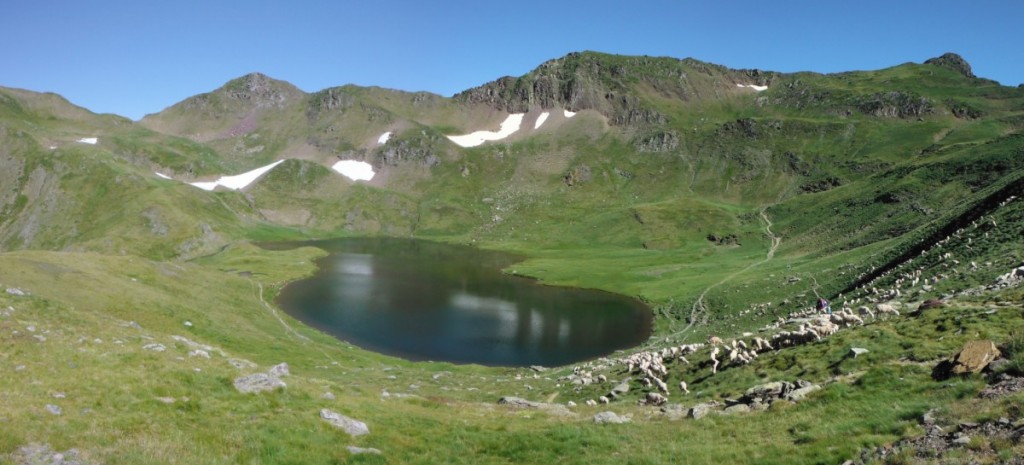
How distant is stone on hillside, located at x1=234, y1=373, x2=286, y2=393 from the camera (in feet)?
75.8

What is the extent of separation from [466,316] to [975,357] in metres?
85.9

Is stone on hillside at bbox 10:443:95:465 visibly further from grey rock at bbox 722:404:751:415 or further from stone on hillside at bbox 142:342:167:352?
grey rock at bbox 722:404:751:415

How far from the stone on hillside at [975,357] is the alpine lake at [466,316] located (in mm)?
56562

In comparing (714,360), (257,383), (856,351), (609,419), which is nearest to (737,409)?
(609,419)

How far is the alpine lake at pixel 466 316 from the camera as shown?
78.8 metres

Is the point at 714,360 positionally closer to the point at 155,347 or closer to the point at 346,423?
the point at 346,423

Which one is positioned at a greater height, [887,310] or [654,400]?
[887,310]

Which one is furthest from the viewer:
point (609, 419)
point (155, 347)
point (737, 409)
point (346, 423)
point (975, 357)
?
point (155, 347)

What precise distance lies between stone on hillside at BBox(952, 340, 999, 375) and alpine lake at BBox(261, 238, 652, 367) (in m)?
56.6

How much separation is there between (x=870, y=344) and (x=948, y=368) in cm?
674

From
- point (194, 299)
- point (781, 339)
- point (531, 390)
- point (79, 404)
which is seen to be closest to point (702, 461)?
point (781, 339)

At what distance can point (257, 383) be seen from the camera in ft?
77.5

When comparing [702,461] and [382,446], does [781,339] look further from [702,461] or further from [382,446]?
[382,446]

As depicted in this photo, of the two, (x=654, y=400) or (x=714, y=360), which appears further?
(x=714, y=360)
